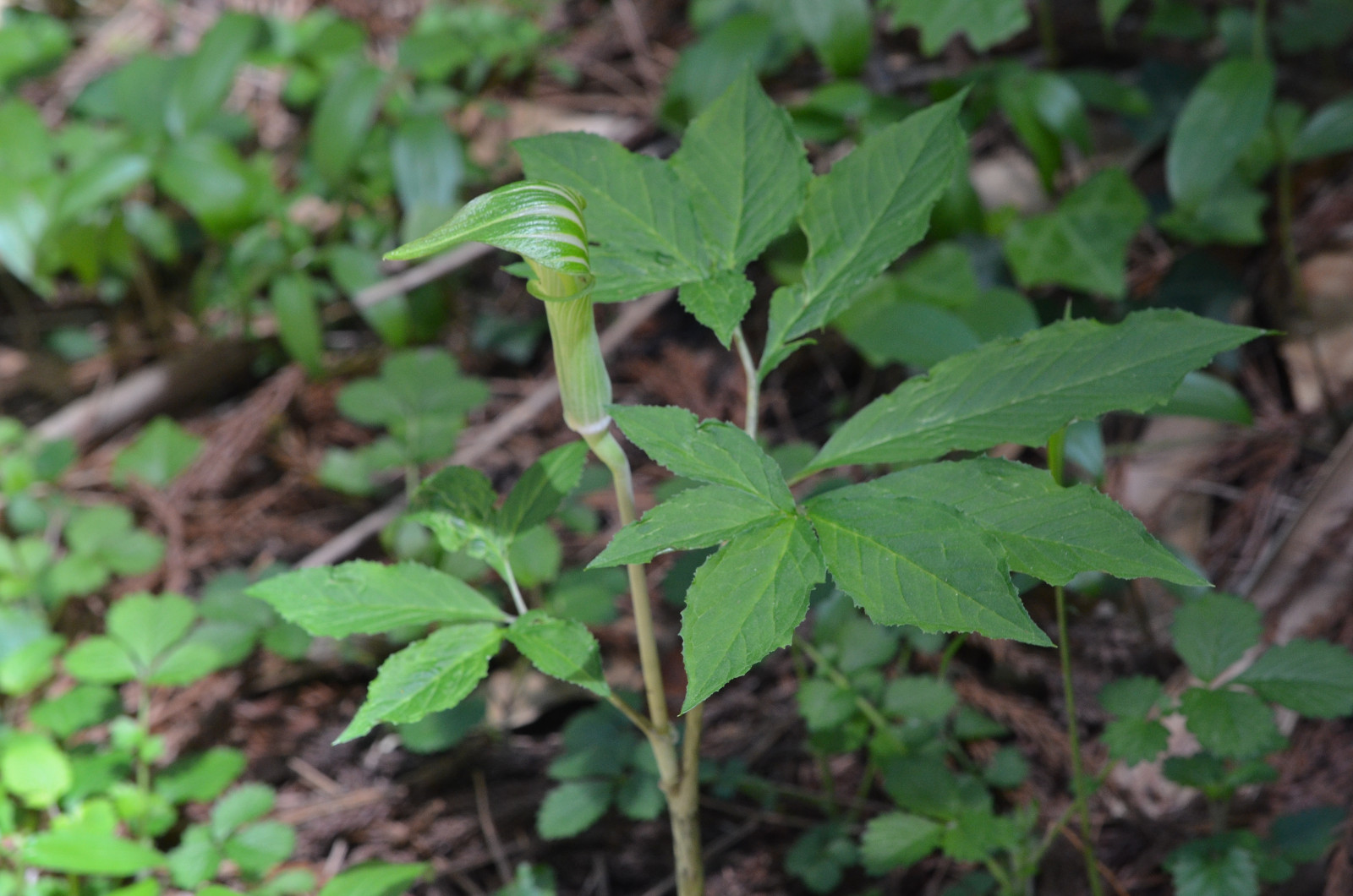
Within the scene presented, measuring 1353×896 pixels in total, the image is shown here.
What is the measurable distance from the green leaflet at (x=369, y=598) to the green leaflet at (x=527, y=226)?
1.43ft

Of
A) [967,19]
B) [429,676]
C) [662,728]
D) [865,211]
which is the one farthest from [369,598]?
[967,19]

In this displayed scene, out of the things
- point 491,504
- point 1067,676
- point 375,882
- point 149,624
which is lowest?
point 375,882

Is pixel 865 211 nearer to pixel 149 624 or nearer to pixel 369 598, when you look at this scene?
pixel 369 598

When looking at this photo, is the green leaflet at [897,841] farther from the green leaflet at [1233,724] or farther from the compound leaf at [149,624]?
the compound leaf at [149,624]

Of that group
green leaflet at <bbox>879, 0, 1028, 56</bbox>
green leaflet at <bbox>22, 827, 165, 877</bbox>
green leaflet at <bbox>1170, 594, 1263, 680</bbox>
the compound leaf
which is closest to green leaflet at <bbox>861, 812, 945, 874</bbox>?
green leaflet at <bbox>1170, 594, 1263, 680</bbox>

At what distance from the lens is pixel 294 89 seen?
3.40m

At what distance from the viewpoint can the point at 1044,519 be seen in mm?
887

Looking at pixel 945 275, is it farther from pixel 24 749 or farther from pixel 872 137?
pixel 24 749

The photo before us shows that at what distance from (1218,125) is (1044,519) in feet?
5.71

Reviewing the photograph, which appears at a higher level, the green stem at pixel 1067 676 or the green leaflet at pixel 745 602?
the green leaflet at pixel 745 602

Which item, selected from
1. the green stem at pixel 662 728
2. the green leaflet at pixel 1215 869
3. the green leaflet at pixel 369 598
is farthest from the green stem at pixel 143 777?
the green leaflet at pixel 1215 869

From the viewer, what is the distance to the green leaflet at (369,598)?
106 centimetres

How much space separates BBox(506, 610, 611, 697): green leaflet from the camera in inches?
40.3

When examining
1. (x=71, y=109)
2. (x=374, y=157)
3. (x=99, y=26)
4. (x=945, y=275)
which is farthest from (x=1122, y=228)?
(x=99, y=26)
